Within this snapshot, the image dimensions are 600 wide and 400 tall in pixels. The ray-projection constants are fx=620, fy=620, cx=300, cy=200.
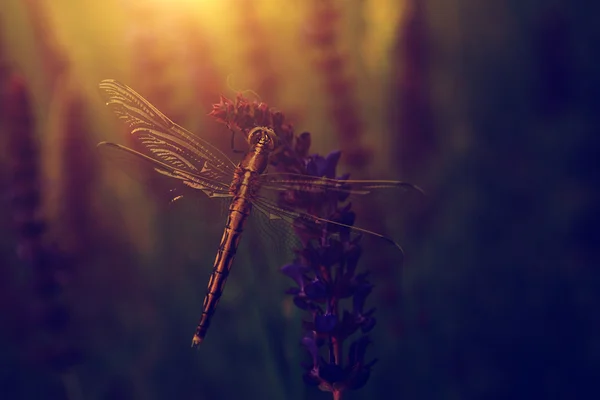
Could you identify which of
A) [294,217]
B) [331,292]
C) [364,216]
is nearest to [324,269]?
[331,292]

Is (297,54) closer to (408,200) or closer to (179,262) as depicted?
(408,200)

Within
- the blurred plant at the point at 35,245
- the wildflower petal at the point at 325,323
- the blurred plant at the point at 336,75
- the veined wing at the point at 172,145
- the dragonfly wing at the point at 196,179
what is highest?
the blurred plant at the point at 336,75

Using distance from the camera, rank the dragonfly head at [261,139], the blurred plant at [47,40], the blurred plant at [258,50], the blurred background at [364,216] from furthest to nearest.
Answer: the blurred plant at [47,40] → the blurred plant at [258,50] → the blurred background at [364,216] → the dragonfly head at [261,139]

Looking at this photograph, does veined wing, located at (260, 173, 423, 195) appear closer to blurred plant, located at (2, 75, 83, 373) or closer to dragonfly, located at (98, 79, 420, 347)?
dragonfly, located at (98, 79, 420, 347)

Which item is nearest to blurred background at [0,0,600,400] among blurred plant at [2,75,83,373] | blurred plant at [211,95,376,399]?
blurred plant at [2,75,83,373]

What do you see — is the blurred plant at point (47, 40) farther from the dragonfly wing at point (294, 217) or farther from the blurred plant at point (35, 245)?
the dragonfly wing at point (294, 217)

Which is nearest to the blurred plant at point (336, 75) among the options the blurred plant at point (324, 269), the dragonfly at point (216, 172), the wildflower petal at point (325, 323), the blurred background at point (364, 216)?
the blurred background at point (364, 216)

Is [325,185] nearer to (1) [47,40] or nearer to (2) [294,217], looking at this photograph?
(2) [294,217]

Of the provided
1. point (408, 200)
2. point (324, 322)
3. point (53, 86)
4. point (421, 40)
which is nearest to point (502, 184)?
point (408, 200)
